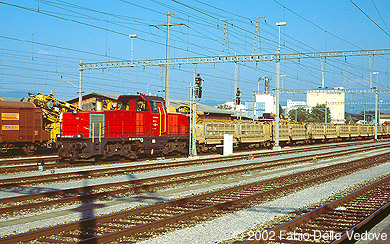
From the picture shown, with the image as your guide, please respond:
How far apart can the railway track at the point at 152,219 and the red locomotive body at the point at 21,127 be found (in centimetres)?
1654

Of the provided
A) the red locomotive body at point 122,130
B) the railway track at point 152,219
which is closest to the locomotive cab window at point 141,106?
the red locomotive body at point 122,130

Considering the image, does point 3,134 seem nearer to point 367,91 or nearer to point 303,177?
point 303,177

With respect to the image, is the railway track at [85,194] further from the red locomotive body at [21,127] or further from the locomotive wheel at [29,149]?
the locomotive wheel at [29,149]

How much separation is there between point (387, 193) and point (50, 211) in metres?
9.56

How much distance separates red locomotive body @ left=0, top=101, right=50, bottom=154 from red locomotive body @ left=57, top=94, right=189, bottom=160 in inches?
199

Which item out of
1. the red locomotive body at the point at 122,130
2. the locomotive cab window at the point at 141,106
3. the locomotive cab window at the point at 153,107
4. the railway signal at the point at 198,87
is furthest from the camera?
the railway signal at the point at 198,87

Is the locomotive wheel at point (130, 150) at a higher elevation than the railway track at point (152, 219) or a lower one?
higher

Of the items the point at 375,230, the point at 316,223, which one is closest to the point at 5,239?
the point at 316,223

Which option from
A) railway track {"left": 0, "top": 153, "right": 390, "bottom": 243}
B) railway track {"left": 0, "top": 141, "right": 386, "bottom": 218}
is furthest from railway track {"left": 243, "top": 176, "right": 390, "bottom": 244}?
railway track {"left": 0, "top": 141, "right": 386, "bottom": 218}

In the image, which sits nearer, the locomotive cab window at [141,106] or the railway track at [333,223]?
the railway track at [333,223]

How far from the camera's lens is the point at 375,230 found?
7094mm

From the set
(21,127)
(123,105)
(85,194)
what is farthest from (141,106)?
(85,194)

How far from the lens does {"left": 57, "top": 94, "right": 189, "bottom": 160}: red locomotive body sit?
18.9m

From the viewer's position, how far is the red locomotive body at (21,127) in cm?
2303
